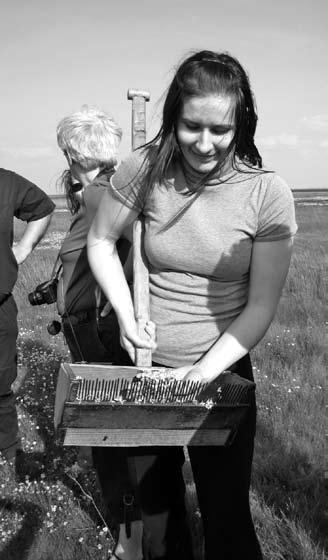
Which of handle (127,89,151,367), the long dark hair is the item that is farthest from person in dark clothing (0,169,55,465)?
the long dark hair

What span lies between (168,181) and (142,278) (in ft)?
1.28

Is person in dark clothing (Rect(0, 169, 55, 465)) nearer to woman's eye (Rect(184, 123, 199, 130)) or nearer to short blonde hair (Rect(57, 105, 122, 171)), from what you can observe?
short blonde hair (Rect(57, 105, 122, 171))

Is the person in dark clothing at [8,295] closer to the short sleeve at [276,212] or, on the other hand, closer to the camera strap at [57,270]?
the camera strap at [57,270]

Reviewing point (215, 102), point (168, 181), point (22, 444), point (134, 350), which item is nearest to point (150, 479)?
point (134, 350)

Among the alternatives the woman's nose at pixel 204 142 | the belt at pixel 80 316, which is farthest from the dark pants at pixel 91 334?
the woman's nose at pixel 204 142

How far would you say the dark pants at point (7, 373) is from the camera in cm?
411

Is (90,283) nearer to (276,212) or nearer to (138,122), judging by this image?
(138,122)

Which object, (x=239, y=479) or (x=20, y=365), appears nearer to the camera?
(x=239, y=479)

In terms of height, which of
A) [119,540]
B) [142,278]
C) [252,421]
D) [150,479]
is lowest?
[119,540]

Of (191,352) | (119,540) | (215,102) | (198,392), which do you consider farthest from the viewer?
(119,540)

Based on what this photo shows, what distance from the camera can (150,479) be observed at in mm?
2348

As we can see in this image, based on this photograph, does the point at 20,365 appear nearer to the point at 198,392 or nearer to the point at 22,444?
the point at 22,444

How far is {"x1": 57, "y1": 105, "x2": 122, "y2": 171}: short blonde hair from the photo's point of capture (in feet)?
10.5

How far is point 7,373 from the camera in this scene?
4.16 metres
